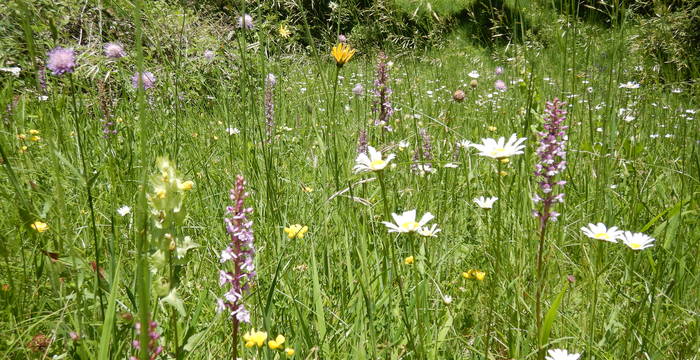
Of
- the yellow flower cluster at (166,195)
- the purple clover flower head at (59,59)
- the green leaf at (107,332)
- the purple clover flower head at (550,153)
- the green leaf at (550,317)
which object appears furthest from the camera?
the purple clover flower head at (59,59)

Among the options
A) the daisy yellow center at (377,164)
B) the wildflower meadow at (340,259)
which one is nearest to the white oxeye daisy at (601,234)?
the wildflower meadow at (340,259)

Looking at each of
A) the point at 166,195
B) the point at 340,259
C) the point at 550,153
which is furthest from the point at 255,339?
the point at 550,153

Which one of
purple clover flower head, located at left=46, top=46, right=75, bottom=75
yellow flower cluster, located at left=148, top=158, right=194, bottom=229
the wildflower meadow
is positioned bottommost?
the wildflower meadow

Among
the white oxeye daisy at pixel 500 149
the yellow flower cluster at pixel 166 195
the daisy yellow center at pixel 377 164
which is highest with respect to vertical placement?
the yellow flower cluster at pixel 166 195

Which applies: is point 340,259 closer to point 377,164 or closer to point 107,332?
point 377,164

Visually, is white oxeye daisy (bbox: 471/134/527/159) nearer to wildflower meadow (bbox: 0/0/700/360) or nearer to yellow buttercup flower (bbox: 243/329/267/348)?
wildflower meadow (bbox: 0/0/700/360)

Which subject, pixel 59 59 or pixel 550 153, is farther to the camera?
pixel 59 59

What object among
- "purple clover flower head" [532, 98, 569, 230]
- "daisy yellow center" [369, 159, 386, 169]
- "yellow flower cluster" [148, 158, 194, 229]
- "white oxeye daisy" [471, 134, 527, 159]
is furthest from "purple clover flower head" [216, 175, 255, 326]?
"purple clover flower head" [532, 98, 569, 230]

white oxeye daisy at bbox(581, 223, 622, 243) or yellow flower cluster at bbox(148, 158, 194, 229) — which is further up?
yellow flower cluster at bbox(148, 158, 194, 229)

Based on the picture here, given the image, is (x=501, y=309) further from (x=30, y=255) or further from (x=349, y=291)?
(x=30, y=255)

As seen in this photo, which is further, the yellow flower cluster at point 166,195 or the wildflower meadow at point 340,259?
the wildflower meadow at point 340,259

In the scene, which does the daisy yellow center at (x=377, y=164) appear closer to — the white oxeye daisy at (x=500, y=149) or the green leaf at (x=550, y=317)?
the white oxeye daisy at (x=500, y=149)

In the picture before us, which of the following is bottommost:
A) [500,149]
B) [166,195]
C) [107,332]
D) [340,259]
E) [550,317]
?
[340,259]

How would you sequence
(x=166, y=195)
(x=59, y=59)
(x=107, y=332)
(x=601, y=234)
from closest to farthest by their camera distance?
(x=166, y=195) < (x=107, y=332) < (x=601, y=234) < (x=59, y=59)
